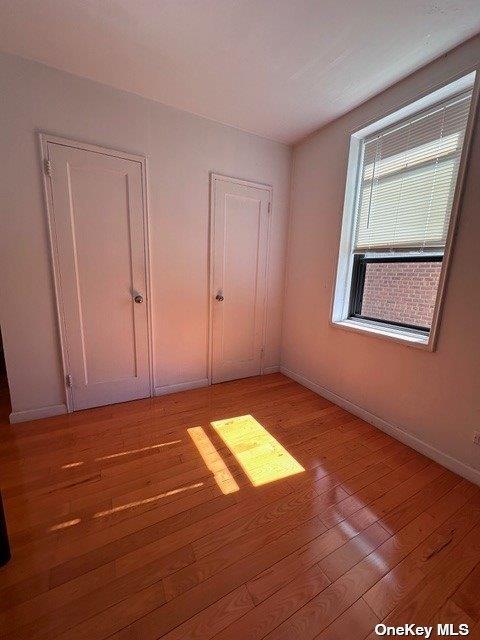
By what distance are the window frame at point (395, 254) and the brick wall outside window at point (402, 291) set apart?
0.24ft

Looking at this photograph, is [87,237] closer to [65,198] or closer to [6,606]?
[65,198]

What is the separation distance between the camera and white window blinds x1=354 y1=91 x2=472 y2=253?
182cm

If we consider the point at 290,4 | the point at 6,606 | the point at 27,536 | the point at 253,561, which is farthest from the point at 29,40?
the point at 253,561

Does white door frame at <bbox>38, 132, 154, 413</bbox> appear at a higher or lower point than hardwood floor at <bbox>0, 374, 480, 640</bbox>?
higher

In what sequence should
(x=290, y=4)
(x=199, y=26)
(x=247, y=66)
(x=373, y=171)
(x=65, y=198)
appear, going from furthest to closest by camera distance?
(x=373, y=171) → (x=65, y=198) → (x=247, y=66) → (x=199, y=26) → (x=290, y=4)

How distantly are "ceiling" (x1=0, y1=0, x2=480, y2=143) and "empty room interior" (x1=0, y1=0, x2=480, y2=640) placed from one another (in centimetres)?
1

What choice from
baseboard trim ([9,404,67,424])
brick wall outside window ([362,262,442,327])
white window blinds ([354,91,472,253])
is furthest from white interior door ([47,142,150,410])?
brick wall outside window ([362,262,442,327])

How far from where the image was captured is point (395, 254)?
2.26 meters

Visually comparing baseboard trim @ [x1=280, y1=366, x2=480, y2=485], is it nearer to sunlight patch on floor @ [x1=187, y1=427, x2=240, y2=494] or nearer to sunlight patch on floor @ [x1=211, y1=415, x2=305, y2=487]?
sunlight patch on floor @ [x1=211, y1=415, x2=305, y2=487]

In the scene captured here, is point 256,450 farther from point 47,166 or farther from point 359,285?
point 47,166

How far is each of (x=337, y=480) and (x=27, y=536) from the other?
171 centimetres

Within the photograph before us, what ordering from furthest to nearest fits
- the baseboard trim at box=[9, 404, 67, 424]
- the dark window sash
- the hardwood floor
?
1. the dark window sash
2. the baseboard trim at box=[9, 404, 67, 424]
3. the hardwood floor

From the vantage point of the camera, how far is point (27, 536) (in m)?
1.29

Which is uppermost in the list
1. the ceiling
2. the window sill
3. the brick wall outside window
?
the ceiling
